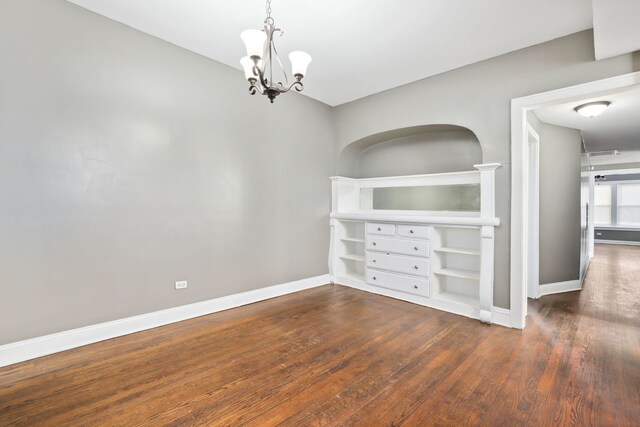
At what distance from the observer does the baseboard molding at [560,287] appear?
437 centimetres

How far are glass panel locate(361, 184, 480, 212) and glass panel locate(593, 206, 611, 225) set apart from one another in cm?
1023

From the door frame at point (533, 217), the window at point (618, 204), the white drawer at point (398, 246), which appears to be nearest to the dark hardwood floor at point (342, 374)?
the door frame at point (533, 217)

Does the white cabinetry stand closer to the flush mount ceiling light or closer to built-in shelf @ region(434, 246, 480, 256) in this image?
built-in shelf @ region(434, 246, 480, 256)

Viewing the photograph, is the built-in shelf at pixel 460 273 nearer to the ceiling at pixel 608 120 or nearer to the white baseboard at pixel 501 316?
the white baseboard at pixel 501 316

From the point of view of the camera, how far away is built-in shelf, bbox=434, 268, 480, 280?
3564mm

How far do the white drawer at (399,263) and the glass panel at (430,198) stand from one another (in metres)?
0.85

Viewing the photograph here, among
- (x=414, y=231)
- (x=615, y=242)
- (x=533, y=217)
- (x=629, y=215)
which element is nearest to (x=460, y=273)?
(x=414, y=231)

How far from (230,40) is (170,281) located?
267 centimetres

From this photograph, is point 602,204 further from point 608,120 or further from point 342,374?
point 342,374

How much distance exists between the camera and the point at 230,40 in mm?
3135

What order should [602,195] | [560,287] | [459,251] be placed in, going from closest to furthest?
[459,251]
[560,287]
[602,195]

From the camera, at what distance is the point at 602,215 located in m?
10.7

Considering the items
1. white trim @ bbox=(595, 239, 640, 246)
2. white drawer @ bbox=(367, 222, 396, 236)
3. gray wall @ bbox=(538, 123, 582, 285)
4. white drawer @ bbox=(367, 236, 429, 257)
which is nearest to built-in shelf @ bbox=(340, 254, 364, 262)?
white drawer @ bbox=(367, 236, 429, 257)

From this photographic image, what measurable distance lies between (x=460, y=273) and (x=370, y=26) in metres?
2.99
